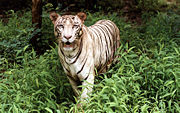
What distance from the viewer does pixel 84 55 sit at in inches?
133

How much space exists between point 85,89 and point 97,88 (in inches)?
7.8

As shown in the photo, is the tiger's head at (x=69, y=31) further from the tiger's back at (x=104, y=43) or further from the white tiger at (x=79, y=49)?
the tiger's back at (x=104, y=43)

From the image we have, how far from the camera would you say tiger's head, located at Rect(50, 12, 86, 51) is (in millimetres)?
3086

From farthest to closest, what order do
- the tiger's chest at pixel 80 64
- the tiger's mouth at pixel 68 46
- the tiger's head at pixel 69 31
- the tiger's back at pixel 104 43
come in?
the tiger's back at pixel 104 43, the tiger's chest at pixel 80 64, the tiger's mouth at pixel 68 46, the tiger's head at pixel 69 31

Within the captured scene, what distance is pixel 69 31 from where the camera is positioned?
3115 millimetres

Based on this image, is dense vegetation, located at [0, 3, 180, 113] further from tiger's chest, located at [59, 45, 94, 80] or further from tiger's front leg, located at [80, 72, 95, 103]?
A: tiger's chest, located at [59, 45, 94, 80]

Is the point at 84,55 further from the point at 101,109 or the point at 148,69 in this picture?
the point at 148,69

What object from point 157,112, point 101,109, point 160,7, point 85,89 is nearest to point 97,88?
point 85,89

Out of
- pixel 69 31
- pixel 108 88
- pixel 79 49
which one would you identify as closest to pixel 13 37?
pixel 79 49

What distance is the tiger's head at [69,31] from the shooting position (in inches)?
121

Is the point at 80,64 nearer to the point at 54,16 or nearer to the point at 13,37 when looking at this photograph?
the point at 54,16

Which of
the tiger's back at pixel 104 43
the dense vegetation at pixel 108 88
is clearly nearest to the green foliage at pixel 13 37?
the dense vegetation at pixel 108 88

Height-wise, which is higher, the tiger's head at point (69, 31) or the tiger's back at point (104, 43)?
the tiger's head at point (69, 31)

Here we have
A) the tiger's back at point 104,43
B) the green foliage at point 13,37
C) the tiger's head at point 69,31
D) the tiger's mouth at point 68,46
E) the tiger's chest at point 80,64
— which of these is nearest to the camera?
the tiger's head at point 69,31
